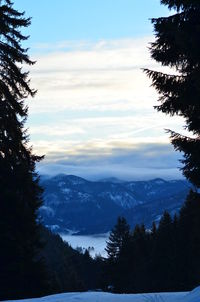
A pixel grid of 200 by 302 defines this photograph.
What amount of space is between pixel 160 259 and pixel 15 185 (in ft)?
107

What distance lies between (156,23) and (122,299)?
8303 millimetres

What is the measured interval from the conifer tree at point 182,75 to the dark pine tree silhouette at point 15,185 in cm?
787

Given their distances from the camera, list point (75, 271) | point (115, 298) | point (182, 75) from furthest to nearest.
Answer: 1. point (75, 271)
2. point (182, 75)
3. point (115, 298)

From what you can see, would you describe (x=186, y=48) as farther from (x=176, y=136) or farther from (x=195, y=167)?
(x=195, y=167)

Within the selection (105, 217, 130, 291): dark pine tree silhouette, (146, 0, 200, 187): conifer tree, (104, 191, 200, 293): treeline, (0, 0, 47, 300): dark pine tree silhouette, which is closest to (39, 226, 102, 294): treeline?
(105, 217, 130, 291): dark pine tree silhouette

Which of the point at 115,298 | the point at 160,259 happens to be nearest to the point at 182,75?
the point at 115,298

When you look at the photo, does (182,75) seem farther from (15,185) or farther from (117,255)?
(117,255)

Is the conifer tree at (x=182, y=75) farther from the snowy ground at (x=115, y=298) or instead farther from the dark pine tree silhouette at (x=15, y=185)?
the dark pine tree silhouette at (x=15, y=185)

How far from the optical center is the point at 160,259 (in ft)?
167

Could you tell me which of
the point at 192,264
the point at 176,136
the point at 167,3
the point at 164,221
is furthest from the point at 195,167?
the point at 164,221

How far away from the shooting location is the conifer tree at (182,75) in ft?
45.7

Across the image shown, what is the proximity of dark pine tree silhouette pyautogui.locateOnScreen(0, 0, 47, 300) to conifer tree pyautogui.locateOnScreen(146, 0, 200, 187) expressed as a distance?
7.87 metres

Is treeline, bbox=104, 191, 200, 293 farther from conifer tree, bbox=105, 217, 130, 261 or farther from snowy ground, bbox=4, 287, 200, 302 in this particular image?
snowy ground, bbox=4, 287, 200, 302

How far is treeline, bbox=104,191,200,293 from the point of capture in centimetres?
4572
